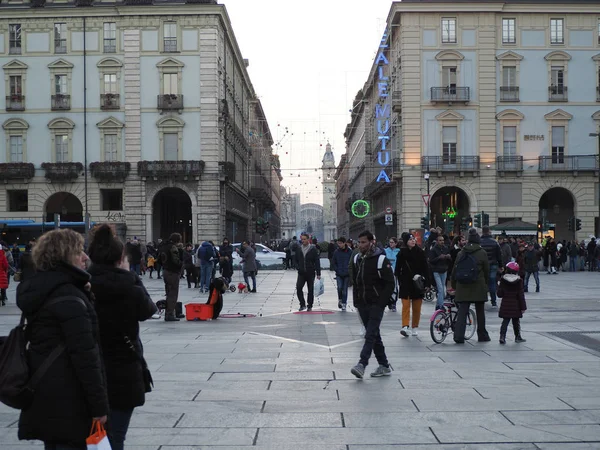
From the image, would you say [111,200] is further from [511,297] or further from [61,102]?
[511,297]

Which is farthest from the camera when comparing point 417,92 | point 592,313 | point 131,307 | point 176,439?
point 417,92

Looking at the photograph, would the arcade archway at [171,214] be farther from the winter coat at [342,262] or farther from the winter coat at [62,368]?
the winter coat at [62,368]

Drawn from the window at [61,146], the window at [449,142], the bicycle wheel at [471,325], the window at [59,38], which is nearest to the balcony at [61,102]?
the window at [61,146]

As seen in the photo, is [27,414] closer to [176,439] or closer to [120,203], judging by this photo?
[176,439]

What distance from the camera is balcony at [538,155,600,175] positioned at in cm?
4844

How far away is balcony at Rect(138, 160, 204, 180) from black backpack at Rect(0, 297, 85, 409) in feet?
149

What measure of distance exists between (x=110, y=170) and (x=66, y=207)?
5733 millimetres

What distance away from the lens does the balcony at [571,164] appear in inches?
1907

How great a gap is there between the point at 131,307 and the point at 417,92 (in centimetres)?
4542

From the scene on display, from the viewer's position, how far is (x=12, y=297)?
24.8 metres

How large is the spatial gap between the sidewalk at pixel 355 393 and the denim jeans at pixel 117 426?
1704mm

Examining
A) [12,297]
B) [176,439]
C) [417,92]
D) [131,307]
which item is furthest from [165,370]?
[417,92]

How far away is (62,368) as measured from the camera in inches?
165

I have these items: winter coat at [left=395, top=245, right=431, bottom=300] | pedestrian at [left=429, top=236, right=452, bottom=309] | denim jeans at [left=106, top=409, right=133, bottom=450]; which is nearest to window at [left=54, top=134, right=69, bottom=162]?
pedestrian at [left=429, top=236, right=452, bottom=309]
